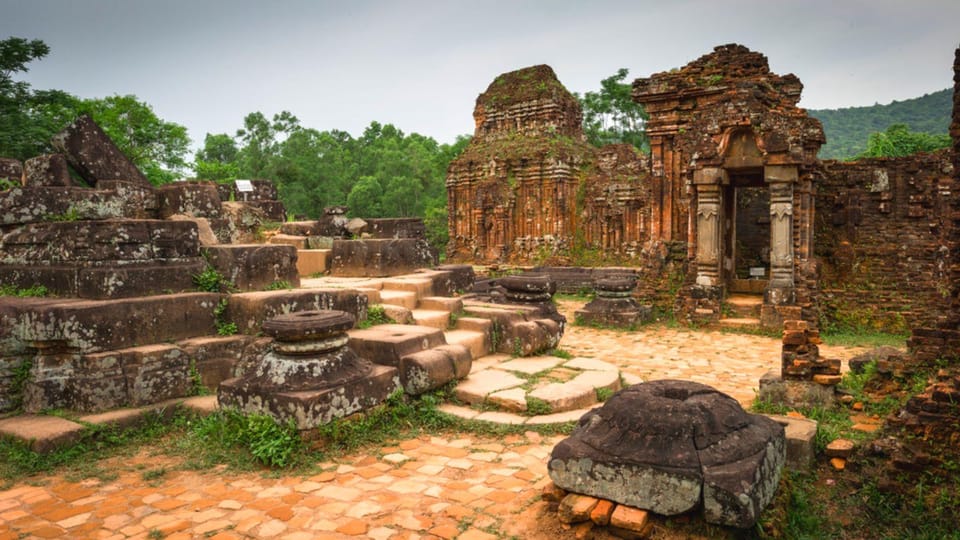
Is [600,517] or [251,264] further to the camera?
[251,264]

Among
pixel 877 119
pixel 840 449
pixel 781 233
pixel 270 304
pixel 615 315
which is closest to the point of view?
pixel 840 449

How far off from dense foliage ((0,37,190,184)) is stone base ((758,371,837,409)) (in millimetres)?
13011

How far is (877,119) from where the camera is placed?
58562mm

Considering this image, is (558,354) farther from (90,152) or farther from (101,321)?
(90,152)

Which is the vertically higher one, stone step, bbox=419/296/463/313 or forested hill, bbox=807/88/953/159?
forested hill, bbox=807/88/953/159

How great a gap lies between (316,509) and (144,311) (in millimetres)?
2560

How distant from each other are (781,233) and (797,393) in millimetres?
6034

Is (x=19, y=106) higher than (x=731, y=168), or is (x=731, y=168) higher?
(x=19, y=106)

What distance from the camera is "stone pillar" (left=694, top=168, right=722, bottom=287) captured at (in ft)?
36.0

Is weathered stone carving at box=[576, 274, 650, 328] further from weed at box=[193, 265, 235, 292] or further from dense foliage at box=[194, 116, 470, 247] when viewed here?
dense foliage at box=[194, 116, 470, 247]

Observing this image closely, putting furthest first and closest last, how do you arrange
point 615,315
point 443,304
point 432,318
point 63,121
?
point 63,121 < point 615,315 < point 443,304 < point 432,318

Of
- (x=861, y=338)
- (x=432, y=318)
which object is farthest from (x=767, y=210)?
(x=432, y=318)

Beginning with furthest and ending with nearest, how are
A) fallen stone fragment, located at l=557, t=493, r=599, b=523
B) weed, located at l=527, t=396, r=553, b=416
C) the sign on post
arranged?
the sign on post < weed, located at l=527, t=396, r=553, b=416 < fallen stone fragment, located at l=557, t=493, r=599, b=523

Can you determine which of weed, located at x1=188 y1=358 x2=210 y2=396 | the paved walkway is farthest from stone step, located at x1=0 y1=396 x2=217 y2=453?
the paved walkway
